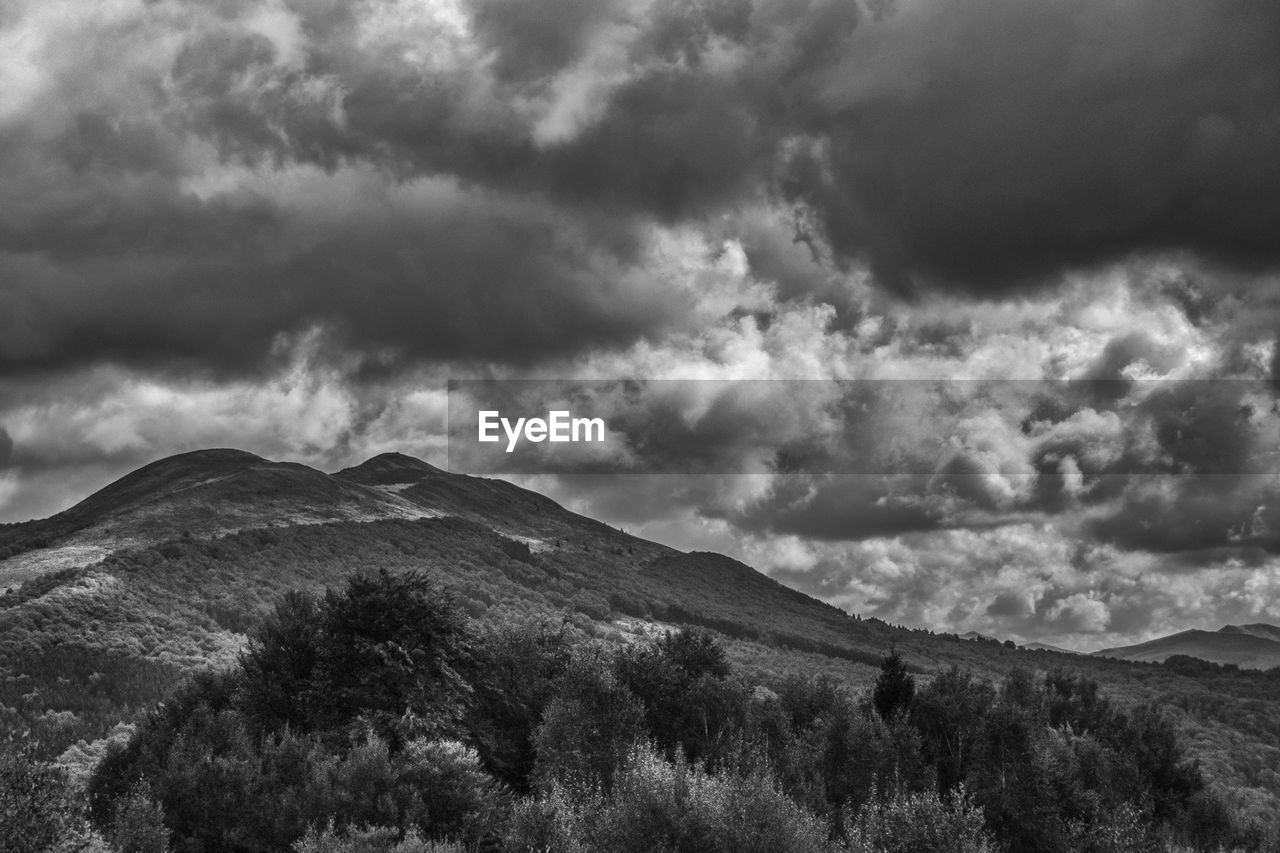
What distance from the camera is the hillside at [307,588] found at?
212 feet

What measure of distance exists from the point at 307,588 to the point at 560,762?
5036 centimetres

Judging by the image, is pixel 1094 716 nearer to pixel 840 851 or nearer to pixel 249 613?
pixel 840 851

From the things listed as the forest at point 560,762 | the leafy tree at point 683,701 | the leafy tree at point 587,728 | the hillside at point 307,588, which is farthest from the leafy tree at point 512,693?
the hillside at point 307,588

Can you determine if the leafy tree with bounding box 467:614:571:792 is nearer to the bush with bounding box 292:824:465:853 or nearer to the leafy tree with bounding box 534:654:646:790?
the leafy tree with bounding box 534:654:646:790

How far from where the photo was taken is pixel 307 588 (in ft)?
295

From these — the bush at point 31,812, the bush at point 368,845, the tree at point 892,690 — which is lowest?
the tree at point 892,690

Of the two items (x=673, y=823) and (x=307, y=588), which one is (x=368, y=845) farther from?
(x=307, y=588)

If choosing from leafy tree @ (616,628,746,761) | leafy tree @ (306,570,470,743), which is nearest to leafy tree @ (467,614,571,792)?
leafy tree @ (306,570,470,743)

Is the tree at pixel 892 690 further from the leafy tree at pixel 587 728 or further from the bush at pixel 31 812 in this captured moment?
the bush at pixel 31 812

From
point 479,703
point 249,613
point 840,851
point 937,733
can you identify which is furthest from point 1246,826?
point 249,613

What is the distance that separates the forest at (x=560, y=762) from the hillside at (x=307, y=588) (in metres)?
8.33

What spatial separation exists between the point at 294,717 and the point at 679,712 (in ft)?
83.6

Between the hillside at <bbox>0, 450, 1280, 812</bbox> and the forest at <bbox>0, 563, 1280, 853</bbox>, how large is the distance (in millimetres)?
8328

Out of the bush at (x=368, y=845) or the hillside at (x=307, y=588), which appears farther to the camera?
the hillside at (x=307, y=588)
